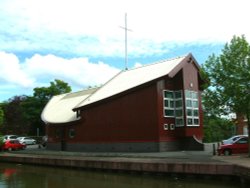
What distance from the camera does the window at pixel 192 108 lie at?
39.9 m

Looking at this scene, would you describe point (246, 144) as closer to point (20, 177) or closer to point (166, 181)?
point (166, 181)

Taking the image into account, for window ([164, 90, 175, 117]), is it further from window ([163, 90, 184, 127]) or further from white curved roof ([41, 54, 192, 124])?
white curved roof ([41, 54, 192, 124])

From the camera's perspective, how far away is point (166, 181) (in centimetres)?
2569

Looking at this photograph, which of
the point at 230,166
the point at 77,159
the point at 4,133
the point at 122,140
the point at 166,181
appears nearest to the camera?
the point at 230,166

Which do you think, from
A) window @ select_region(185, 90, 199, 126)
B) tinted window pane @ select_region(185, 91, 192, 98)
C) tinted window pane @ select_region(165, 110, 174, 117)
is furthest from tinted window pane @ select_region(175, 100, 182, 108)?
tinted window pane @ select_region(185, 91, 192, 98)

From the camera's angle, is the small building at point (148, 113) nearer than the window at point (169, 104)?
Yes

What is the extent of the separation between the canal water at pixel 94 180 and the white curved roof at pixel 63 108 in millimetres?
13386

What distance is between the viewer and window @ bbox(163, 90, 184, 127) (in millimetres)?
39250

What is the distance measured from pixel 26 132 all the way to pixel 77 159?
43643 millimetres

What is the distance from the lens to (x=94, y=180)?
1102 inches

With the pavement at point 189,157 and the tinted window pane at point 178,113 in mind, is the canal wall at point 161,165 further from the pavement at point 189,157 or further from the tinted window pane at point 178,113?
the tinted window pane at point 178,113

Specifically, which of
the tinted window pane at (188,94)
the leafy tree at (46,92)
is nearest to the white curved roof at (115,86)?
the tinted window pane at (188,94)

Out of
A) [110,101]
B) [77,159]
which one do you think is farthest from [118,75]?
[77,159]

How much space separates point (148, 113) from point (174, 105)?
3.34 metres
